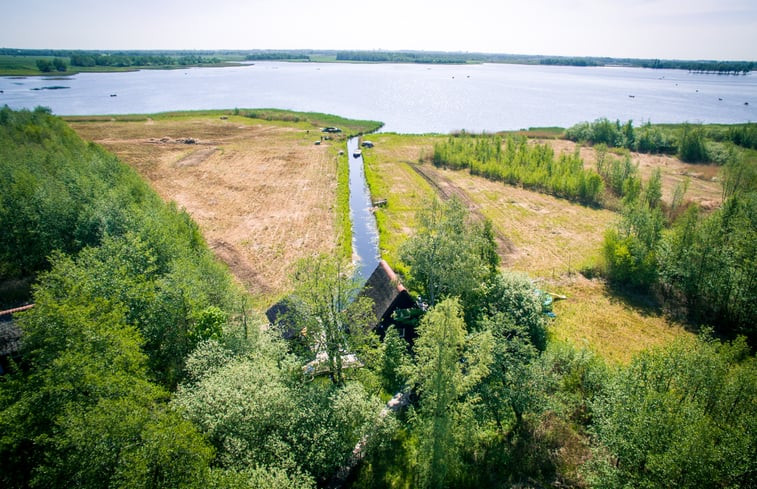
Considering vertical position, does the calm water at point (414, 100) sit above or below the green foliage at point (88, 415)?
above

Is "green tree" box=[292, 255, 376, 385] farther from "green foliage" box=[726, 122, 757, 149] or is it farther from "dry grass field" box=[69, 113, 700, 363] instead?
"green foliage" box=[726, 122, 757, 149]

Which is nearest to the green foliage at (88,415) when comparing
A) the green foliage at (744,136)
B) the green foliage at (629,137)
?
the green foliage at (629,137)

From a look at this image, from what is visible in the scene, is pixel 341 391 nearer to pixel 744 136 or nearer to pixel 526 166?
pixel 526 166

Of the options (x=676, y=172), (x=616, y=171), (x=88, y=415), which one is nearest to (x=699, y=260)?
(x=616, y=171)

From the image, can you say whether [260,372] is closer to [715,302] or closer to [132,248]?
[132,248]

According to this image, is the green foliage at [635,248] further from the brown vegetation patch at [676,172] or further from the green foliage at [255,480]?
the green foliage at [255,480]

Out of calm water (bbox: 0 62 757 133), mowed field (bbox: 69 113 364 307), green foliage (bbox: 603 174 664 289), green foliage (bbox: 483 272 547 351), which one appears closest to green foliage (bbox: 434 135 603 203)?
green foliage (bbox: 603 174 664 289)
